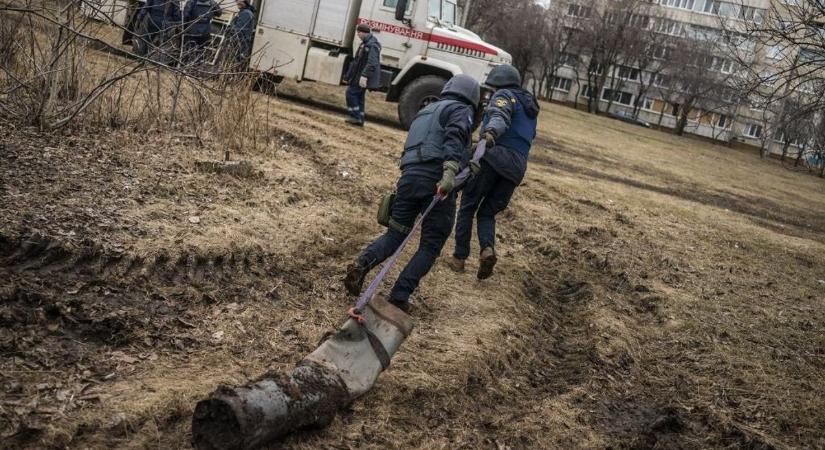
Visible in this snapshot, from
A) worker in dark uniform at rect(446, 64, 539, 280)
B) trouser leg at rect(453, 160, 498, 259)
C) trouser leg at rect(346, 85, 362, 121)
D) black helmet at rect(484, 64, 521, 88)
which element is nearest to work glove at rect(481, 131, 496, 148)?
worker in dark uniform at rect(446, 64, 539, 280)

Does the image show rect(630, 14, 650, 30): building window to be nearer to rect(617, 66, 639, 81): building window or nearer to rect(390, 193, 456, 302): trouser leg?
rect(617, 66, 639, 81): building window

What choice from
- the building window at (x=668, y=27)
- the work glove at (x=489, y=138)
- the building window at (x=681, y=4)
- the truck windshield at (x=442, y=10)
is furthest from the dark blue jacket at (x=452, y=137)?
the building window at (x=681, y=4)

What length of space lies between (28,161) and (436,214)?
11.5 ft

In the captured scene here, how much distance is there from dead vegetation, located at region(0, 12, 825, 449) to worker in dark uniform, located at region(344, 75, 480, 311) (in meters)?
0.44

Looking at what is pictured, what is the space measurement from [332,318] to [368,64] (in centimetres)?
810

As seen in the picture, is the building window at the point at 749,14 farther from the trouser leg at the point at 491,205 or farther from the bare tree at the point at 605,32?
the bare tree at the point at 605,32

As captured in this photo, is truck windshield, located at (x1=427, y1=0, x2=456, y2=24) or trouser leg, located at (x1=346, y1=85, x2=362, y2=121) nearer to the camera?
trouser leg, located at (x1=346, y1=85, x2=362, y2=121)

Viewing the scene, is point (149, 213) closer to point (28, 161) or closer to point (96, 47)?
point (28, 161)

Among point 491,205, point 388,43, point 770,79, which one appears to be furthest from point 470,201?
point 388,43

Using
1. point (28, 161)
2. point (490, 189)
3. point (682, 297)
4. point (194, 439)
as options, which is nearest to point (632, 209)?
point (682, 297)

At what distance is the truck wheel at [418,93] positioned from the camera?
13430 millimetres

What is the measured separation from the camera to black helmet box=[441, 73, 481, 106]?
5.12 metres

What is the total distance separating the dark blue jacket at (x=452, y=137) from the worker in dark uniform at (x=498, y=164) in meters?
0.98

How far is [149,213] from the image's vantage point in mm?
5742
